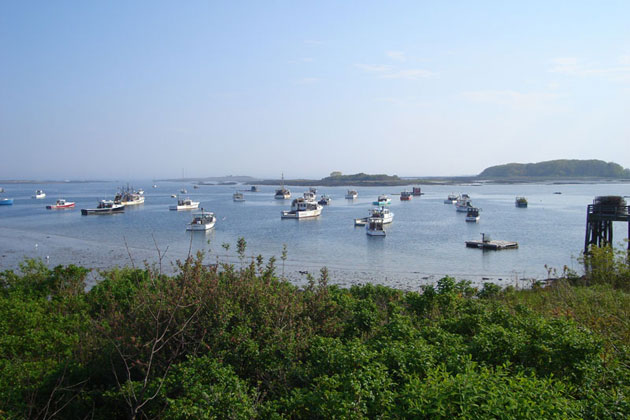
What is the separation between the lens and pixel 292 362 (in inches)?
240

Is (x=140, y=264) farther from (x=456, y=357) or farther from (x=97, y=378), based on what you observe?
(x=456, y=357)

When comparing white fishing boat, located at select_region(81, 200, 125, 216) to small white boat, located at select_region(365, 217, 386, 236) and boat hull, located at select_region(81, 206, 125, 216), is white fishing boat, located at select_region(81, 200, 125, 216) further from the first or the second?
small white boat, located at select_region(365, 217, 386, 236)

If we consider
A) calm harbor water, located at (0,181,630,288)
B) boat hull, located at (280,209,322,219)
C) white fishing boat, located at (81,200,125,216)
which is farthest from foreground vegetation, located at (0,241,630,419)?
white fishing boat, located at (81,200,125,216)

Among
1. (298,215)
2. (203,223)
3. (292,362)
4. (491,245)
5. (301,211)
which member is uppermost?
(292,362)

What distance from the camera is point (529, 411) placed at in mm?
4082

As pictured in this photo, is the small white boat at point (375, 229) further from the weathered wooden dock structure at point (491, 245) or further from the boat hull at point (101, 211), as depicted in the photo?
the boat hull at point (101, 211)

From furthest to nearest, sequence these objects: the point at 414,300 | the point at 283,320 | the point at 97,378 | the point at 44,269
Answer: the point at 44,269 → the point at 414,300 → the point at 283,320 → the point at 97,378

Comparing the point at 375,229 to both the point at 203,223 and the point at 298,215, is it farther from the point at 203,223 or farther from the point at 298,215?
the point at 298,215

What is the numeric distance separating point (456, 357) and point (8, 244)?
4069 cm

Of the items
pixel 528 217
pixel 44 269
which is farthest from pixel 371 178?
pixel 44 269

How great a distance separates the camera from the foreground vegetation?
465 cm

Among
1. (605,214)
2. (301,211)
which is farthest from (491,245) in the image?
(301,211)

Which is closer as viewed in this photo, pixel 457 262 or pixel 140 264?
pixel 140 264

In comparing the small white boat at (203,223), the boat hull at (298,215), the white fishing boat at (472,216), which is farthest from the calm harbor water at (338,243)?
the boat hull at (298,215)
